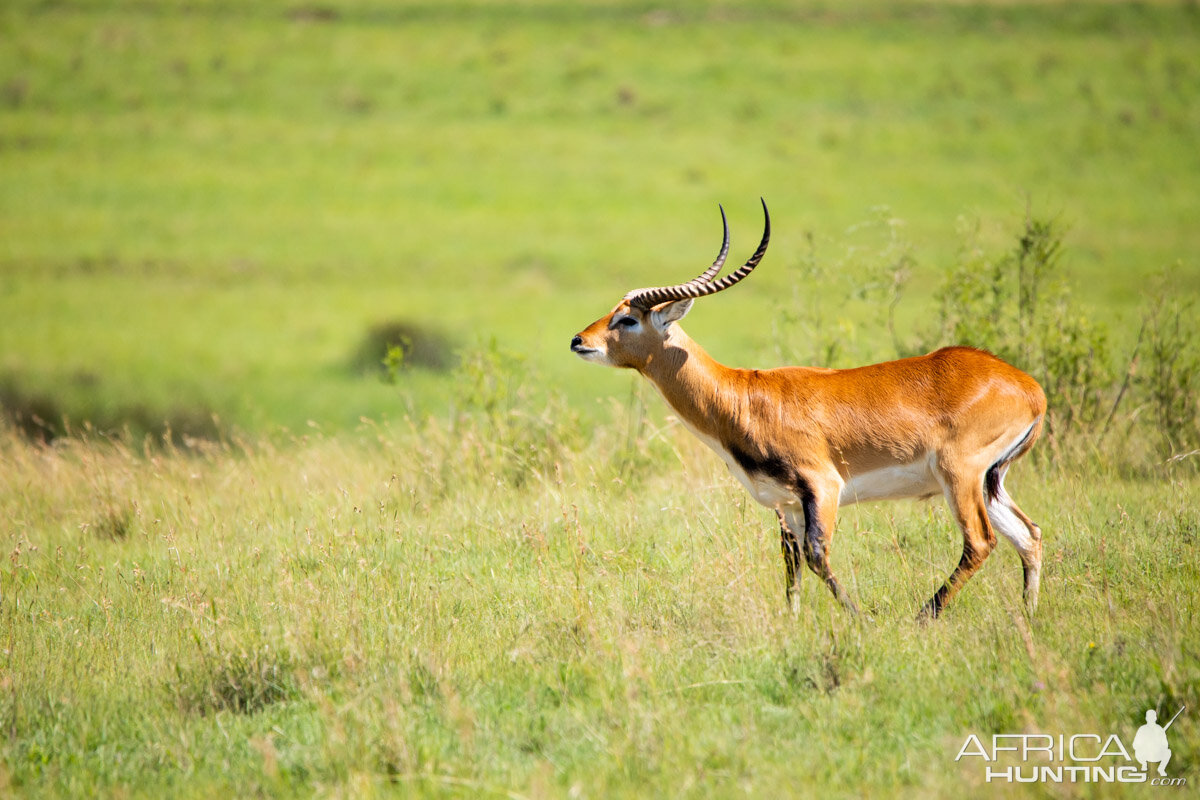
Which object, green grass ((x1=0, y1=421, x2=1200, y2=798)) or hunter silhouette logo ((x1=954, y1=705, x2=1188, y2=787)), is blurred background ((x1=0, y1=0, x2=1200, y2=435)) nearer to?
green grass ((x1=0, y1=421, x2=1200, y2=798))

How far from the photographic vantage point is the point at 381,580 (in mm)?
7145

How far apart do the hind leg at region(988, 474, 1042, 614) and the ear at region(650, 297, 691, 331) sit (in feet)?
7.91

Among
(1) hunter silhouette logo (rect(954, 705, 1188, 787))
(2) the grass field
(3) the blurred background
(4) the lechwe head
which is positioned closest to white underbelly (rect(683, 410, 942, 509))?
(2) the grass field

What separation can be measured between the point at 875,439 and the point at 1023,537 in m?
1.11

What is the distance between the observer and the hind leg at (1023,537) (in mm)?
6711

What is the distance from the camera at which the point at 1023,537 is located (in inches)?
265

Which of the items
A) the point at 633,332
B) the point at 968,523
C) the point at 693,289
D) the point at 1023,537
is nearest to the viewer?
the point at 968,523

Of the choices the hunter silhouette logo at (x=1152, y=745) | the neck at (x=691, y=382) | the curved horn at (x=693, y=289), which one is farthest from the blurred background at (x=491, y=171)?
the hunter silhouette logo at (x=1152, y=745)

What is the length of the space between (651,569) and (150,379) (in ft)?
64.1

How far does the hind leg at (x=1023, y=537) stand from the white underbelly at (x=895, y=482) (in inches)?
15.3

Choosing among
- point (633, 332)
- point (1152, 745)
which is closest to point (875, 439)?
point (633, 332)

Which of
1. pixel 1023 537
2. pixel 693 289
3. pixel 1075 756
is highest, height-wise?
pixel 693 289

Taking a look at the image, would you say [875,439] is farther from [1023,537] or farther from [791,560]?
[1023,537]

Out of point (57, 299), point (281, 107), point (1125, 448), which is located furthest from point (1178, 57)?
point (57, 299)
